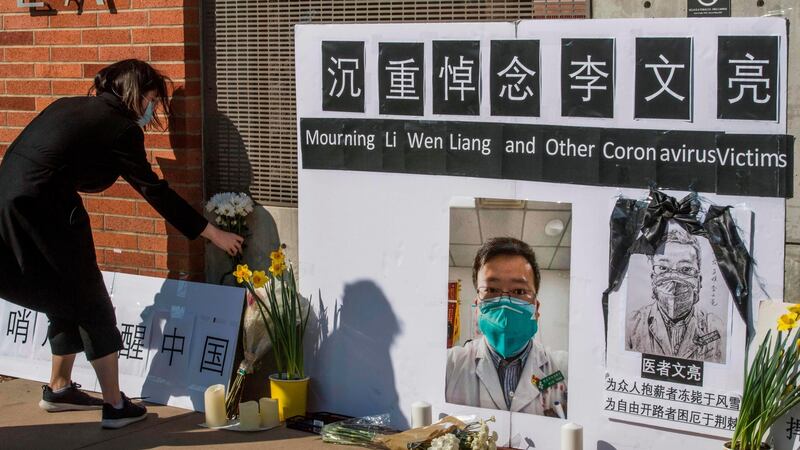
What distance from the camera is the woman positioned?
17.9ft

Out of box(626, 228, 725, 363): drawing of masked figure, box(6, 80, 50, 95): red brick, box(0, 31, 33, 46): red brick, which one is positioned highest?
box(0, 31, 33, 46): red brick

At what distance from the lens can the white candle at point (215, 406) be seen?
18.3 feet

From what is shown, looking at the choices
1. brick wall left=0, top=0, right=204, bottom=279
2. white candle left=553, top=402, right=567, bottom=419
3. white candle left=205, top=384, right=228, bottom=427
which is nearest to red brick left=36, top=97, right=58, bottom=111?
brick wall left=0, top=0, right=204, bottom=279

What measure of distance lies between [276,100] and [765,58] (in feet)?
8.67

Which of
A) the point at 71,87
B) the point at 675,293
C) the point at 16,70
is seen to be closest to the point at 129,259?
the point at 71,87

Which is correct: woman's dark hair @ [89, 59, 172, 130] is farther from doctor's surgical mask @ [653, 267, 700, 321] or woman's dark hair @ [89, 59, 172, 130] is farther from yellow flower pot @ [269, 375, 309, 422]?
doctor's surgical mask @ [653, 267, 700, 321]

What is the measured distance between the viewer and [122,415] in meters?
5.68

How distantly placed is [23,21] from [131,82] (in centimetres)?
155

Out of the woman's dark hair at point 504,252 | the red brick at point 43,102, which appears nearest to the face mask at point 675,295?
the woman's dark hair at point 504,252

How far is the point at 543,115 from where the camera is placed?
4980mm

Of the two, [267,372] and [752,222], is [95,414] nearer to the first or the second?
[267,372]

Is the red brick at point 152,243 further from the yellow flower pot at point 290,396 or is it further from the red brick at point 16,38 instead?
the red brick at point 16,38

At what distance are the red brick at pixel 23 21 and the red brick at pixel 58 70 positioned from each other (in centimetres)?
24

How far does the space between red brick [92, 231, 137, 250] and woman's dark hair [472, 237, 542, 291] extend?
7.53 feet
